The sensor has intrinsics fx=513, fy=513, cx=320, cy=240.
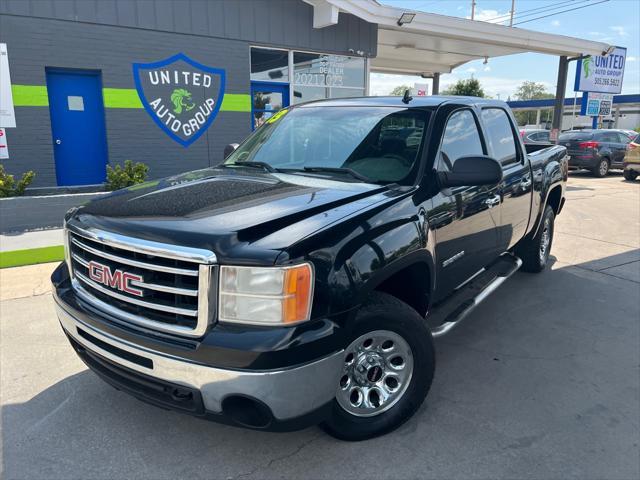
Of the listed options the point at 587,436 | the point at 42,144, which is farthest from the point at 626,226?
the point at 42,144

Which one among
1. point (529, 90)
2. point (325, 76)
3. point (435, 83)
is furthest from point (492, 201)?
point (529, 90)

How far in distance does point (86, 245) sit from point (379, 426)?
6.20 feet

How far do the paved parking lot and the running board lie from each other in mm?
442

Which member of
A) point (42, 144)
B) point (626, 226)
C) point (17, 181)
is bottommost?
point (626, 226)

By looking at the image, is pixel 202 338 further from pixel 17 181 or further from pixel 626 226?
pixel 626 226

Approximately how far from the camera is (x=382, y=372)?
2871mm

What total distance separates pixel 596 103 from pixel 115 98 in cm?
1873

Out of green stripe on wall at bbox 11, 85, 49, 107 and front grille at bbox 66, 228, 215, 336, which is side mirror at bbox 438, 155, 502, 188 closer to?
front grille at bbox 66, 228, 215, 336

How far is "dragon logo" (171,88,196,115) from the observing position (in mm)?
10445

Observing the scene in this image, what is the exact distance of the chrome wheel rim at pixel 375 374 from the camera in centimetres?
271

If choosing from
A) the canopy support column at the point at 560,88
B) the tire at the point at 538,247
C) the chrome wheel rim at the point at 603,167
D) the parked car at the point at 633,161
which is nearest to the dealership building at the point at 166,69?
the canopy support column at the point at 560,88

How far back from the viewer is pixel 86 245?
278 centimetres

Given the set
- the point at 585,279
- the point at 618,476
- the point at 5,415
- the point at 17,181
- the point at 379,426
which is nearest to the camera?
the point at 618,476

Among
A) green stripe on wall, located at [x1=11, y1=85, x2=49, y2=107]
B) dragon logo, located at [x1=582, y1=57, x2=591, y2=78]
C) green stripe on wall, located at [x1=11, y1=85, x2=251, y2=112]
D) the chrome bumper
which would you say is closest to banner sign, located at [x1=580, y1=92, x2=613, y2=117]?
dragon logo, located at [x1=582, y1=57, x2=591, y2=78]
